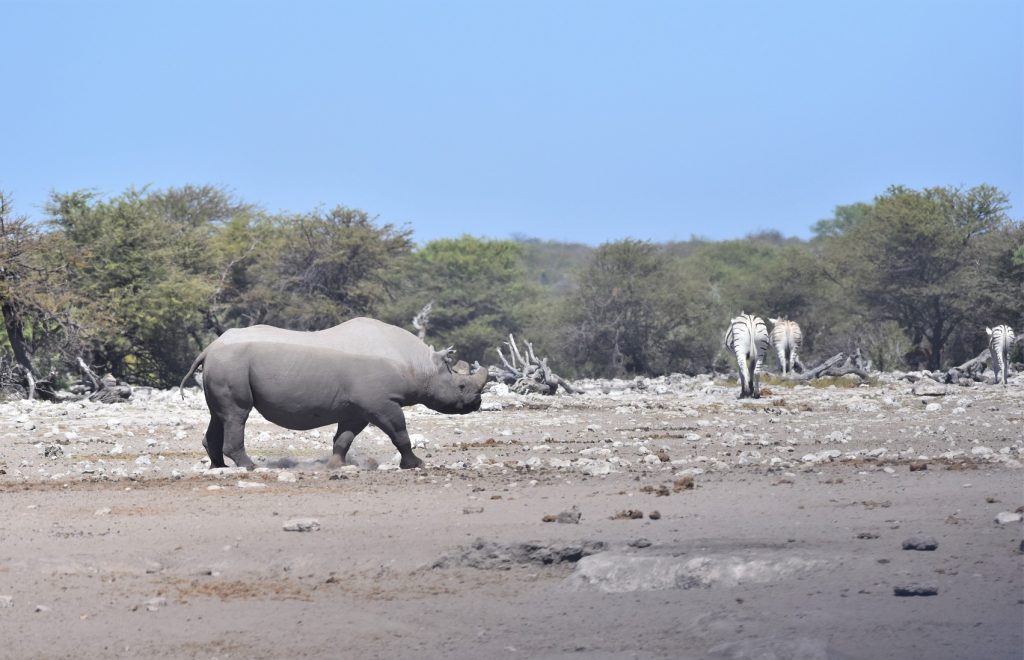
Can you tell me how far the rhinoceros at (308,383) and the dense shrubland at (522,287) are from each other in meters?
20.8

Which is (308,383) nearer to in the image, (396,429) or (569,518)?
(396,429)

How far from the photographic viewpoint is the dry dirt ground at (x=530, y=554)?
7.17 meters

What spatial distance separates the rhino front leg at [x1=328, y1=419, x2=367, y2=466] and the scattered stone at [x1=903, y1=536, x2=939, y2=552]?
6874 millimetres

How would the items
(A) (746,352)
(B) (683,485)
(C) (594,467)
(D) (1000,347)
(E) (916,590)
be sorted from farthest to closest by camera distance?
(D) (1000,347), (A) (746,352), (C) (594,467), (B) (683,485), (E) (916,590)

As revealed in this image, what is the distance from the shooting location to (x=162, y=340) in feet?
125

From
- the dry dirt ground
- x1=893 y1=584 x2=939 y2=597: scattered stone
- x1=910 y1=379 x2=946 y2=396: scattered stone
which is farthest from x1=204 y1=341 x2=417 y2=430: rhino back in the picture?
x1=910 y1=379 x2=946 y2=396: scattered stone

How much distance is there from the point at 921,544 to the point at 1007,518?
0.92 metres

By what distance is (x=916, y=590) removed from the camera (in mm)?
7227

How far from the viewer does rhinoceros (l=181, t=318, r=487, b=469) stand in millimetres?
13648

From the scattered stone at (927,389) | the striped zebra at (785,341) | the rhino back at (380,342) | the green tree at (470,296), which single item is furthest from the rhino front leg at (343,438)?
the green tree at (470,296)

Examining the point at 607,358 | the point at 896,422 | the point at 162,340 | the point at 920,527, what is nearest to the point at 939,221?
the point at 607,358

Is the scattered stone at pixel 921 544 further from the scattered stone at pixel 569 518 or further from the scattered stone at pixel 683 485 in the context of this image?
the scattered stone at pixel 683 485

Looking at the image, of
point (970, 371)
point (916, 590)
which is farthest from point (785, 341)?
point (916, 590)

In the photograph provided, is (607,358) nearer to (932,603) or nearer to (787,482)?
(787,482)
